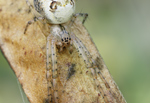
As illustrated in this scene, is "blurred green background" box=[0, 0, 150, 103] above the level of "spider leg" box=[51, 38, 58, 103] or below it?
below

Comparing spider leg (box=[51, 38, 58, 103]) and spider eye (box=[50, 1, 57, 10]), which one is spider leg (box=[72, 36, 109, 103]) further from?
spider eye (box=[50, 1, 57, 10])

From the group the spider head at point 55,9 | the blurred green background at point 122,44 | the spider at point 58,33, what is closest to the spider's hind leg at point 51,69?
the spider at point 58,33

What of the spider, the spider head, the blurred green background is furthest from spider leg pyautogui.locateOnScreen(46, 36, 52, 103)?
the blurred green background

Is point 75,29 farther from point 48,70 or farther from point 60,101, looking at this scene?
point 60,101

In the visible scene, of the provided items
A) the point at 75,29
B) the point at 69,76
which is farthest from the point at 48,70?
the point at 75,29

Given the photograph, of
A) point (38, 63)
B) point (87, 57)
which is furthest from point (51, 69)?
point (87, 57)

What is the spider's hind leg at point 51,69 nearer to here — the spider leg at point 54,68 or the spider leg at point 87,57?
the spider leg at point 54,68
